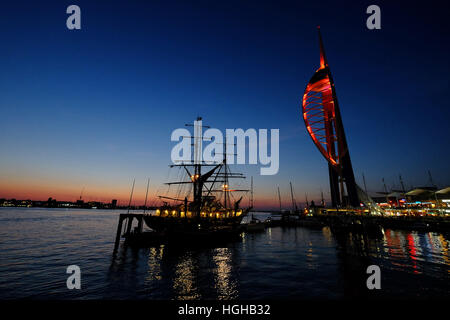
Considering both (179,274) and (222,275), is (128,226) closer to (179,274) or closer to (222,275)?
(179,274)

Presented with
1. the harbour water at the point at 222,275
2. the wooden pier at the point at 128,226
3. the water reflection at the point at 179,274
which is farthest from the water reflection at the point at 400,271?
→ the wooden pier at the point at 128,226

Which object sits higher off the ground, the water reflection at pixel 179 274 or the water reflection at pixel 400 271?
the water reflection at pixel 400 271

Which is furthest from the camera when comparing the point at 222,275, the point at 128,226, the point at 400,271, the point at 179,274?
the point at 128,226

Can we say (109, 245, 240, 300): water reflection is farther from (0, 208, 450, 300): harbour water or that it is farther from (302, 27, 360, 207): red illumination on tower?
(302, 27, 360, 207): red illumination on tower

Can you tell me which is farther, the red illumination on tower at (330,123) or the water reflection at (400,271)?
the red illumination on tower at (330,123)

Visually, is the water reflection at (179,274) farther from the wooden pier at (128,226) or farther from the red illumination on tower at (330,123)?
the red illumination on tower at (330,123)

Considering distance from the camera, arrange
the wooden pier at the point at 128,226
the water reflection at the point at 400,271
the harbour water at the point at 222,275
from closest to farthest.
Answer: the harbour water at the point at 222,275 < the water reflection at the point at 400,271 < the wooden pier at the point at 128,226

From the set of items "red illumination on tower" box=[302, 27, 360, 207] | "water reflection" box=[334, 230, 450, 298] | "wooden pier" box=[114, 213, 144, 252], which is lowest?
"water reflection" box=[334, 230, 450, 298]

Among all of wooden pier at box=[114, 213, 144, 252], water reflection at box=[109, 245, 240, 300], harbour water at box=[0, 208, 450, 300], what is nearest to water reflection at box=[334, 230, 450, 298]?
harbour water at box=[0, 208, 450, 300]

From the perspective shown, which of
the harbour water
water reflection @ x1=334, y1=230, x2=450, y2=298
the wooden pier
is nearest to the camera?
the harbour water

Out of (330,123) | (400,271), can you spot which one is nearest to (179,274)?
(400,271)

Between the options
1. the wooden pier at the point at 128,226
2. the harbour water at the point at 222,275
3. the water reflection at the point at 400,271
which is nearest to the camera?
the harbour water at the point at 222,275
